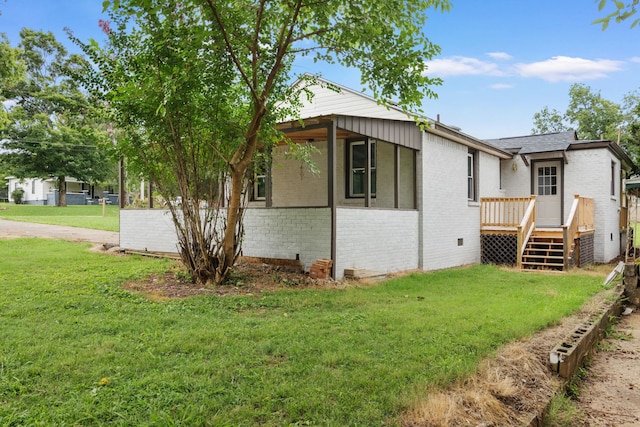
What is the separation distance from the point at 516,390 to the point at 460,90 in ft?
99.4

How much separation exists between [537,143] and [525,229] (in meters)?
5.01

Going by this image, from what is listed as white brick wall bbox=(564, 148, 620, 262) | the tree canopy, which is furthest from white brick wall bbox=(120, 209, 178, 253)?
the tree canopy

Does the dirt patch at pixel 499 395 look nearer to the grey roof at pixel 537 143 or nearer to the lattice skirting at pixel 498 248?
the lattice skirting at pixel 498 248

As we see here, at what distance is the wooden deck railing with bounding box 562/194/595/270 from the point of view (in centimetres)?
1144

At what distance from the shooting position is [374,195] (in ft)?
40.5

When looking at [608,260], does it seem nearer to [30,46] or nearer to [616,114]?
[616,114]

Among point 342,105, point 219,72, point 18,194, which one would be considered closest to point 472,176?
point 342,105

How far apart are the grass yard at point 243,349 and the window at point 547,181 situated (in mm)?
8288

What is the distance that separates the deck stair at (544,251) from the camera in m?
11.5

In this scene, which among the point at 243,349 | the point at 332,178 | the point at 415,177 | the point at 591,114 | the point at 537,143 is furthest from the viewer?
the point at 591,114

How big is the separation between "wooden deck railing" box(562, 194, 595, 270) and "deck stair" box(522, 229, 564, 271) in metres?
0.25

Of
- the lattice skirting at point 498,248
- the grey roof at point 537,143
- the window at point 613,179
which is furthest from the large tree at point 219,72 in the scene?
the window at point 613,179

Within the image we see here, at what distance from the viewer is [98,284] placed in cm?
751

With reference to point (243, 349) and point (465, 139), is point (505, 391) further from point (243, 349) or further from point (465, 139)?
point (465, 139)
